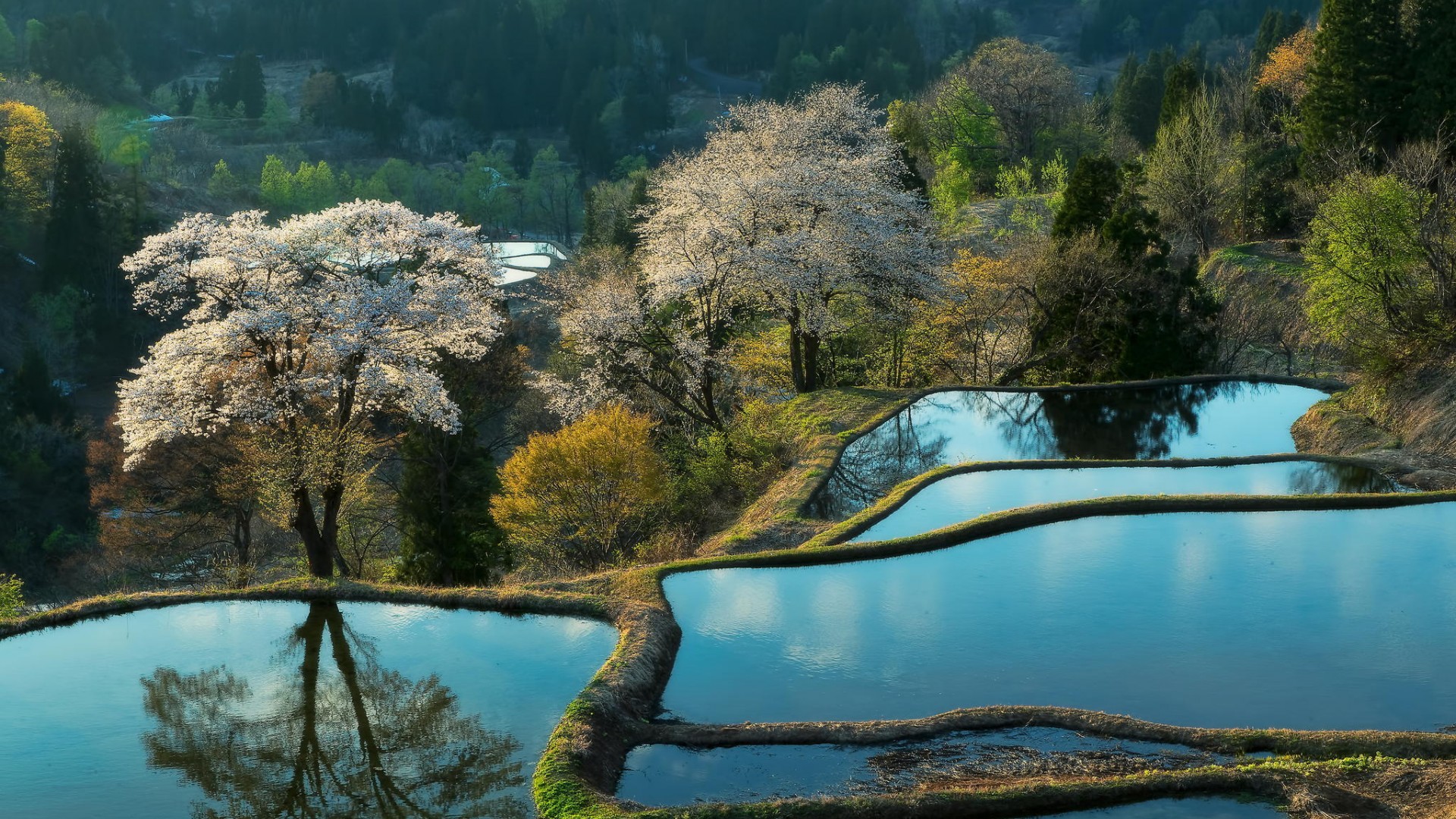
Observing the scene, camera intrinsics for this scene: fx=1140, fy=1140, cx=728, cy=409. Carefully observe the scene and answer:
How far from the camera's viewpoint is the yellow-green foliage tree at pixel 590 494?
25.8 m

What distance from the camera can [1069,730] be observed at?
1038 centimetres

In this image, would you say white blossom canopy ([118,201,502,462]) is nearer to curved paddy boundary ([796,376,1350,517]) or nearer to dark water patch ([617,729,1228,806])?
curved paddy boundary ([796,376,1350,517])

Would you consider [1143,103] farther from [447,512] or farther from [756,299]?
[447,512]

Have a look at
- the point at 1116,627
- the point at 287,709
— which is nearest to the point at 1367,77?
the point at 1116,627

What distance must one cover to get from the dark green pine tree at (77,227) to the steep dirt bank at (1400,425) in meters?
62.9

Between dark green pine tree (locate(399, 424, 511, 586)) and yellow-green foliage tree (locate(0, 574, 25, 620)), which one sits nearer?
yellow-green foliage tree (locate(0, 574, 25, 620))

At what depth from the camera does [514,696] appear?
38.5 ft

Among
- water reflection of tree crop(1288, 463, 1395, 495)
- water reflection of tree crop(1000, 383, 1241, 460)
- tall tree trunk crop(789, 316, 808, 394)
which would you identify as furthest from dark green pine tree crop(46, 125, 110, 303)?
water reflection of tree crop(1288, 463, 1395, 495)

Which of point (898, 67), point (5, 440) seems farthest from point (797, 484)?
point (898, 67)

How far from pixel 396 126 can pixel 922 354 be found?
10716cm

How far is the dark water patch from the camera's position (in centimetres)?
958

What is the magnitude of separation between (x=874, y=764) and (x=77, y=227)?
219ft

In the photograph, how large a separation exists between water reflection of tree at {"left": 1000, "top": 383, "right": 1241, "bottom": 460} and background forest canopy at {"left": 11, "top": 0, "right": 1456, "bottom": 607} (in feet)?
11.0

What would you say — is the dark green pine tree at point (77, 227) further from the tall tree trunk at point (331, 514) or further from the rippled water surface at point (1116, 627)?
the rippled water surface at point (1116, 627)
